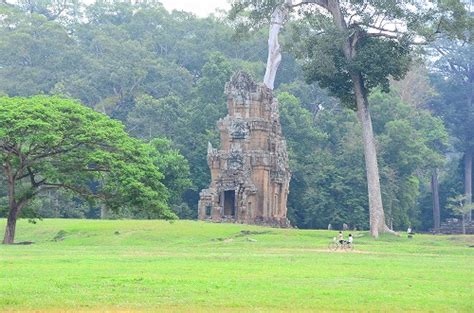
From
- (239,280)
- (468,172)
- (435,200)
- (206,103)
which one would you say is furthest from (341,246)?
(468,172)

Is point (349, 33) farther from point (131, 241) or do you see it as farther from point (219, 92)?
point (219, 92)

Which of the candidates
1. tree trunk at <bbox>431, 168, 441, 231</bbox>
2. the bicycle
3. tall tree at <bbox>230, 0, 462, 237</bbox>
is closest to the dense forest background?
tree trunk at <bbox>431, 168, 441, 231</bbox>

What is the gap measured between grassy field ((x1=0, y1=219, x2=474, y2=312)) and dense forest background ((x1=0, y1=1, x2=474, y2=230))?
31.6 m

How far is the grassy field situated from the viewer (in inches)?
693

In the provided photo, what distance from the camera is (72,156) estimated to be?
129ft

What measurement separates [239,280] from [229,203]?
38.1 m

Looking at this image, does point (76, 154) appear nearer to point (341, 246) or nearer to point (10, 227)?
point (10, 227)

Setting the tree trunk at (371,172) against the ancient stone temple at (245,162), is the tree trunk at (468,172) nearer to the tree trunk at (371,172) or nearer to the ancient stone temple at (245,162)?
the ancient stone temple at (245,162)

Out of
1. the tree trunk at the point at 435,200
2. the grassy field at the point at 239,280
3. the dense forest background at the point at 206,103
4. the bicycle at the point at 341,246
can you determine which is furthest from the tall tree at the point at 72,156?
the tree trunk at the point at 435,200

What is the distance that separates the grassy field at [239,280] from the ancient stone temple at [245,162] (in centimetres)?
1999

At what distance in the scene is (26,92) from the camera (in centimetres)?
8631

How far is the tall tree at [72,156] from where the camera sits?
37875mm

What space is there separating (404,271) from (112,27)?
258 feet

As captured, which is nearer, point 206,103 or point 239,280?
point 239,280
